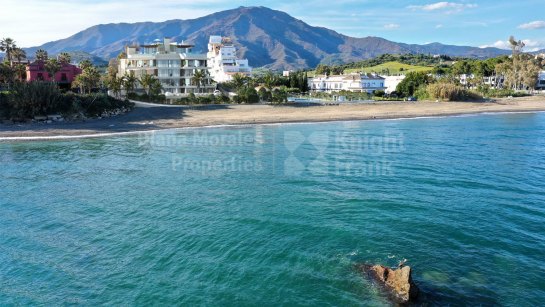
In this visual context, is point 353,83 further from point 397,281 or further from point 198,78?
point 397,281

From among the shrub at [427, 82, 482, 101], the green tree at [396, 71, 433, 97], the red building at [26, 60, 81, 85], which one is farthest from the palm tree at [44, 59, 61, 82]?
the green tree at [396, 71, 433, 97]

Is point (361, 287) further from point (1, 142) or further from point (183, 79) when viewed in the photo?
point (183, 79)

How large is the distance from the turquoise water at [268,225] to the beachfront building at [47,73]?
136ft


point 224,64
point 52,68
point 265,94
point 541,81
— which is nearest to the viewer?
point 52,68

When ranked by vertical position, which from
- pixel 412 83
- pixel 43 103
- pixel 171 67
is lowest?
pixel 43 103

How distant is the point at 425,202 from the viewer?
970 inches

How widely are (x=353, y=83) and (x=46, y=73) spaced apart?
74.8 m

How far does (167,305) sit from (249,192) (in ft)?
46.0

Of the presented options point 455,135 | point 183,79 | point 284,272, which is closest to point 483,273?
point 284,272

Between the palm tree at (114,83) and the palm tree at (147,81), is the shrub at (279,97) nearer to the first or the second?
the palm tree at (147,81)

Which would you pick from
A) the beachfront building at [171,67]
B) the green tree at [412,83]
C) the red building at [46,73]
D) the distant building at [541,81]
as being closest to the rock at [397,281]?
the beachfront building at [171,67]

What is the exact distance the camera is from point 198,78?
267 ft

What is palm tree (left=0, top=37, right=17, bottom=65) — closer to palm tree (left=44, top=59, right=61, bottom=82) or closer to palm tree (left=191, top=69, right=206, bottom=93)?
palm tree (left=44, top=59, right=61, bottom=82)

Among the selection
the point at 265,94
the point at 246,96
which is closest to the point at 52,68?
the point at 246,96
